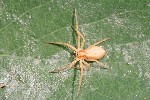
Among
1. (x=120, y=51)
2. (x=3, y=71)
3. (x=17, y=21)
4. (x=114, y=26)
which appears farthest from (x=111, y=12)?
(x=3, y=71)

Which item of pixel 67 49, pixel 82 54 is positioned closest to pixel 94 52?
pixel 82 54

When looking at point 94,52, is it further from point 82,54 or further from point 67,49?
point 67,49

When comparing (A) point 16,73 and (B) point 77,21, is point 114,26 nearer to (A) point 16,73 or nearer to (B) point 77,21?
(B) point 77,21

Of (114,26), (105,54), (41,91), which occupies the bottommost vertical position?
(41,91)

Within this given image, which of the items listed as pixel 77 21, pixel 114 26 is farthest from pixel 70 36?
pixel 114 26

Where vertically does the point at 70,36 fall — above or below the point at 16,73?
above
